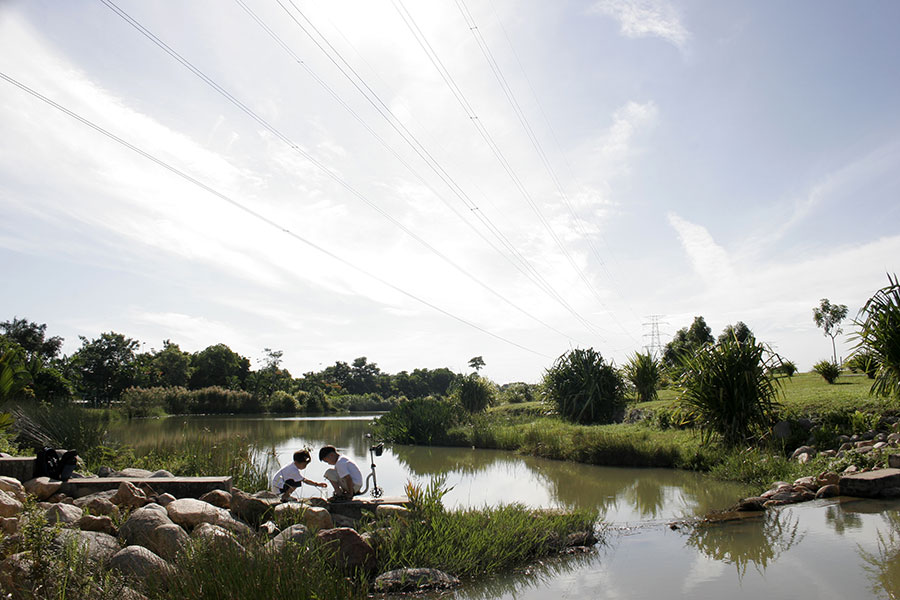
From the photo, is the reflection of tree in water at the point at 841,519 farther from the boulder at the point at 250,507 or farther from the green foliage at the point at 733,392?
the boulder at the point at 250,507

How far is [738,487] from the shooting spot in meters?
11.5

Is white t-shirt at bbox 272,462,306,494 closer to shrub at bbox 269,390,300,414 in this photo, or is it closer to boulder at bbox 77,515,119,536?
boulder at bbox 77,515,119,536

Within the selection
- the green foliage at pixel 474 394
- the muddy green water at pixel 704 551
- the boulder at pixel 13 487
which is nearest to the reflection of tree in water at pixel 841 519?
the muddy green water at pixel 704 551

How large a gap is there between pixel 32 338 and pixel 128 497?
5042 cm

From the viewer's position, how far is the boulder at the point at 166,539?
5508mm

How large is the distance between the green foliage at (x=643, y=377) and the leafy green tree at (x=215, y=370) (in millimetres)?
50366

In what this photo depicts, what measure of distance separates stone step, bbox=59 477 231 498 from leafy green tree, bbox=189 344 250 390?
5985 cm

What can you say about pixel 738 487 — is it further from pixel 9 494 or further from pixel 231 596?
pixel 9 494

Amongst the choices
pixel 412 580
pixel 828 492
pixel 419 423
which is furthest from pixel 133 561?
pixel 419 423

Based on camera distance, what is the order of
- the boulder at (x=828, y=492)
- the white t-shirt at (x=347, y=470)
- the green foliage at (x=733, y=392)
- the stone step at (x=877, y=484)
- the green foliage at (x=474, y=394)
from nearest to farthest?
1. the white t-shirt at (x=347, y=470)
2. the stone step at (x=877, y=484)
3. the boulder at (x=828, y=492)
4. the green foliage at (x=733, y=392)
5. the green foliage at (x=474, y=394)

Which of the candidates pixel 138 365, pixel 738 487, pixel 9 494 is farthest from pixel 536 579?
pixel 138 365

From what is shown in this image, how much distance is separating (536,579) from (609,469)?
31.8ft

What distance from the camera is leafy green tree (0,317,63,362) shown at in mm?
46844

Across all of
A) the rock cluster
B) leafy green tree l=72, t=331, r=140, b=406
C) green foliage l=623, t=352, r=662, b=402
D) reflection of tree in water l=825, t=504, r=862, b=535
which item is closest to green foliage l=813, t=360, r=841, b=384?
green foliage l=623, t=352, r=662, b=402
